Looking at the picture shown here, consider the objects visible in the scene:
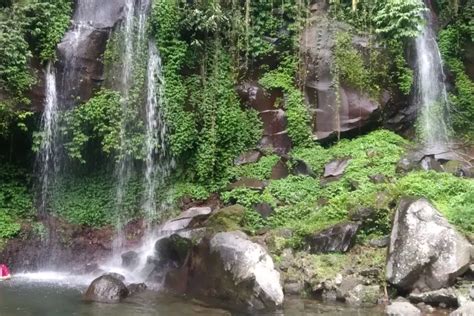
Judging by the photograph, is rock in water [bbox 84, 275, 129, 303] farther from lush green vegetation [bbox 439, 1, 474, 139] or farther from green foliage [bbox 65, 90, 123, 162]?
lush green vegetation [bbox 439, 1, 474, 139]

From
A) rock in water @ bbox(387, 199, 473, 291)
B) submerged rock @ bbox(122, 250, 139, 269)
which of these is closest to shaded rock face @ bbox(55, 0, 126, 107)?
submerged rock @ bbox(122, 250, 139, 269)

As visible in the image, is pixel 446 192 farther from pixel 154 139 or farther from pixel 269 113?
pixel 154 139

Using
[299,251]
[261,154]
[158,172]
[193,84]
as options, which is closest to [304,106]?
[261,154]

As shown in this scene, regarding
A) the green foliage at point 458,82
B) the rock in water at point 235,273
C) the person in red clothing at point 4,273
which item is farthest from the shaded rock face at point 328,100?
the person in red clothing at point 4,273

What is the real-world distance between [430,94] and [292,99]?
4373mm

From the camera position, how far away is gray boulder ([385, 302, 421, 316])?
29.9 feet

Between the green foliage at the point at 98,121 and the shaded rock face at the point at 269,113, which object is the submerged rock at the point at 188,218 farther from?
the shaded rock face at the point at 269,113

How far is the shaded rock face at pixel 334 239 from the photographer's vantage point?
11320mm

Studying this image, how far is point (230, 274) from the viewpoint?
1035cm

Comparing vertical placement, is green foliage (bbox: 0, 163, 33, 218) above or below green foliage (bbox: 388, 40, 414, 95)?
below

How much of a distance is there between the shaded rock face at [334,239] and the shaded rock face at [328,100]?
4710 millimetres

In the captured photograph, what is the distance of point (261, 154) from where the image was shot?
50.6ft

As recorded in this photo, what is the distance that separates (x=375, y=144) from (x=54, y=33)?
916cm

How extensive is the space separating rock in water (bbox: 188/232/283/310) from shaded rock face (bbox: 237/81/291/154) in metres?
4.81
